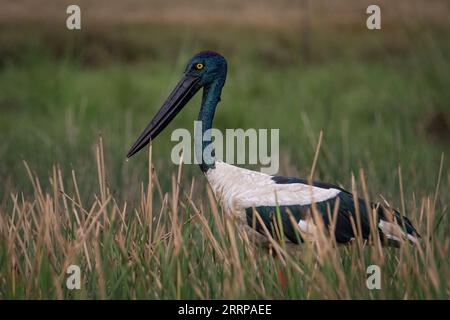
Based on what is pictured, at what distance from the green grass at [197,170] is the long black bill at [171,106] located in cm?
30

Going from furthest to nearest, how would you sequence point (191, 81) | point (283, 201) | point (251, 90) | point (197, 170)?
1. point (251, 90)
2. point (197, 170)
3. point (191, 81)
4. point (283, 201)

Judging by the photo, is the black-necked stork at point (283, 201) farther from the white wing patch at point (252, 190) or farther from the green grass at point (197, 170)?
the green grass at point (197, 170)

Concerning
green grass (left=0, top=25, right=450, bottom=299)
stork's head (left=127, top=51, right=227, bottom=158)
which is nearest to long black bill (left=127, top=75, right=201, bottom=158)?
stork's head (left=127, top=51, right=227, bottom=158)

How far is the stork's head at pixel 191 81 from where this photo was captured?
460 centimetres

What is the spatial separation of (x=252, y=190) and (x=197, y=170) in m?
2.70

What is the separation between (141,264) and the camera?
12.0 ft

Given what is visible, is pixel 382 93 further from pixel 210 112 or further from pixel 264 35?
pixel 210 112

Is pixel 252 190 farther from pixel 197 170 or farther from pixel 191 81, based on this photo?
pixel 197 170

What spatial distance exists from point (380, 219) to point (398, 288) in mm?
664

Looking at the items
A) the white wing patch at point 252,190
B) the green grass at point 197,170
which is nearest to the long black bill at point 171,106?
the green grass at point 197,170

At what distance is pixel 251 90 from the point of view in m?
11.5

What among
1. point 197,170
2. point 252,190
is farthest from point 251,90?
point 252,190

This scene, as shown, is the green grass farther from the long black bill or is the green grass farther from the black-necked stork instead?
the long black bill

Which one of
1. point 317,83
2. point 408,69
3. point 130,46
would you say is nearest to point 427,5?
point 408,69
